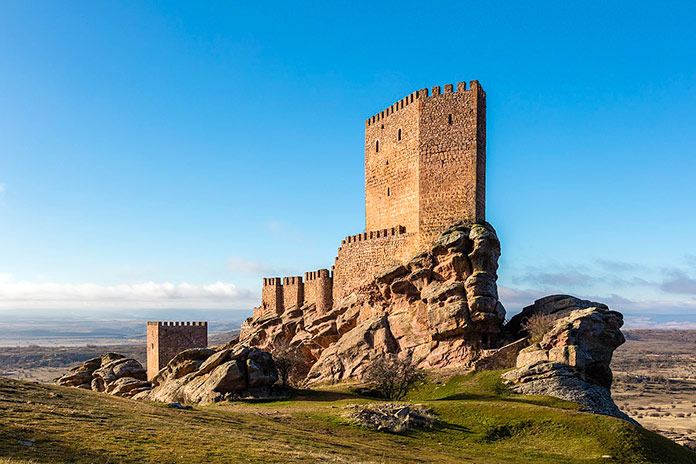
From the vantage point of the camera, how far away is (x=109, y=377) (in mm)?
59656

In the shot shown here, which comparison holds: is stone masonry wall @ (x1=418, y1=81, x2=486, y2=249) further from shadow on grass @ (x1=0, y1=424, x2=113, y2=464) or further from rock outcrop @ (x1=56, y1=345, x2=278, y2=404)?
shadow on grass @ (x1=0, y1=424, x2=113, y2=464)

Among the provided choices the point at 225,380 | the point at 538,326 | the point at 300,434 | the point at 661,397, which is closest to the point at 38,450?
the point at 300,434

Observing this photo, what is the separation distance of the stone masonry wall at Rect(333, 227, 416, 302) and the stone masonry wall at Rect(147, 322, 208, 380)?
70.5 ft

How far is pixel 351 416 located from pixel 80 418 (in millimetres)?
15314

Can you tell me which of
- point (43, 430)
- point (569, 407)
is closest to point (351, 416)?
point (569, 407)

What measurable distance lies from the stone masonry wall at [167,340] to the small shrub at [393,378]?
32.5 meters

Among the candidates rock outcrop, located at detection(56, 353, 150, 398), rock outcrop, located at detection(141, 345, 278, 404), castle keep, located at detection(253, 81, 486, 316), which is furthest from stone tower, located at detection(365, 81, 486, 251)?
rock outcrop, located at detection(56, 353, 150, 398)

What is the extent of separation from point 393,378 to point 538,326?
13810 millimetres

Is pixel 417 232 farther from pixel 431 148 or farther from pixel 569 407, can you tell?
pixel 569 407

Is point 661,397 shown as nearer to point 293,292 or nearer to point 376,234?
point 293,292

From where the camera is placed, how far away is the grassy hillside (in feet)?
69.3

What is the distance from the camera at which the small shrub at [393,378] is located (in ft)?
143

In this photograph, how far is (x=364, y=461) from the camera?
23781 millimetres

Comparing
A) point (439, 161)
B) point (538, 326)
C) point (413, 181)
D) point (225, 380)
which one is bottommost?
point (225, 380)
